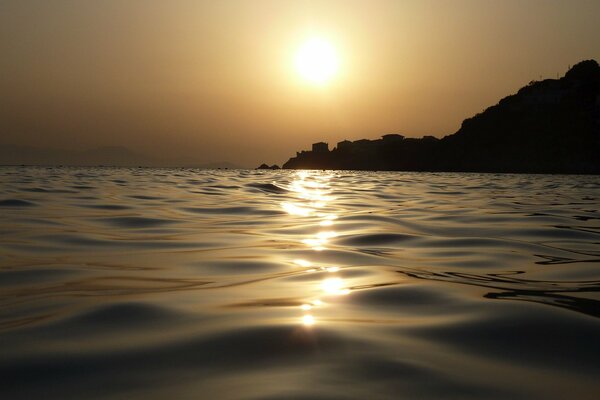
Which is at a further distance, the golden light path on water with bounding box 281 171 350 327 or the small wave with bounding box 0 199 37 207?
the small wave with bounding box 0 199 37 207

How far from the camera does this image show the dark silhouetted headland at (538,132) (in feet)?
504

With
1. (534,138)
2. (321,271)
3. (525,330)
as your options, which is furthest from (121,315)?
(534,138)

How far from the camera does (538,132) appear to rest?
16400cm

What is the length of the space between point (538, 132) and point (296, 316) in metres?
179

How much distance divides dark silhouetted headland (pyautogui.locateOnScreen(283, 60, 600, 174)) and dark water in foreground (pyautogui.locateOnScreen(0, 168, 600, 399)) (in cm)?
16302

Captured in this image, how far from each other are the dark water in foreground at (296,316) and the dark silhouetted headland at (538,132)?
16302cm

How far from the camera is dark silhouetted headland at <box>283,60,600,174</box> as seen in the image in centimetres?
15350

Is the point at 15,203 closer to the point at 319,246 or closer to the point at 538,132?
the point at 319,246

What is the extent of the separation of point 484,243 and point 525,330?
378 cm

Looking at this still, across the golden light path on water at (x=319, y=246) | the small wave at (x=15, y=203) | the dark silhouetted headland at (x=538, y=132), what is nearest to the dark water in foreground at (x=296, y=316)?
the golden light path on water at (x=319, y=246)


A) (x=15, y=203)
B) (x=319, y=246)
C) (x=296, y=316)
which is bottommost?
(x=15, y=203)

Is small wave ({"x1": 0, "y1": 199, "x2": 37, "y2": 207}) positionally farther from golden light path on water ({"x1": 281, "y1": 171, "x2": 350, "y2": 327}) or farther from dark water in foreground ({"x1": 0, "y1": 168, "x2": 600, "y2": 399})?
golden light path on water ({"x1": 281, "y1": 171, "x2": 350, "y2": 327})

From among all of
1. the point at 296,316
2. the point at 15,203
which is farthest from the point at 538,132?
the point at 296,316

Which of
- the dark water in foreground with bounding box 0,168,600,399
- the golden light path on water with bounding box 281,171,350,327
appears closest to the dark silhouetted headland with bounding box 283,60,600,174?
the golden light path on water with bounding box 281,171,350,327
